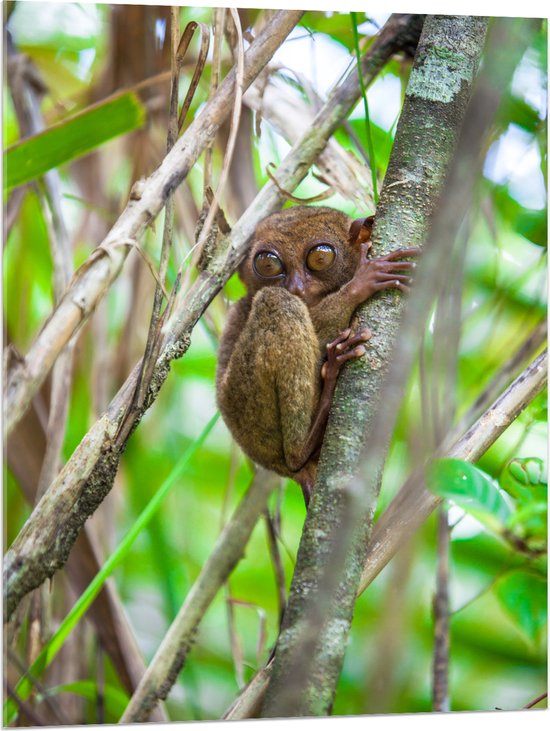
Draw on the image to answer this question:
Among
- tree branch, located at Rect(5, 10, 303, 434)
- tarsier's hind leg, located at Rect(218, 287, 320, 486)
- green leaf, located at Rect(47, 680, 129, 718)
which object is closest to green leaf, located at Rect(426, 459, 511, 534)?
tarsier's hind leg, located at Rect(218, 287, 320, 486)

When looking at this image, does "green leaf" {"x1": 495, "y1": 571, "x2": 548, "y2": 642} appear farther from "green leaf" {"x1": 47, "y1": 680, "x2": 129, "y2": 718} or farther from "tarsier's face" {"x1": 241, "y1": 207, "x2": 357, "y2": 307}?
"green leaf" {"x1": 47, "y1": 680, "x2": 129, "y2": 718}

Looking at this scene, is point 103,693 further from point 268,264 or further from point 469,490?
point 268,264

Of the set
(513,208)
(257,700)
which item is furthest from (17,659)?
(513,208)

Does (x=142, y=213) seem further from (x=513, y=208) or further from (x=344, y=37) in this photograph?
(x=513, y=208)

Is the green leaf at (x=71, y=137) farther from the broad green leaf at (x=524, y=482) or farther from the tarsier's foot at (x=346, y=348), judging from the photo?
the broad green leaf at (x=524, y=482)

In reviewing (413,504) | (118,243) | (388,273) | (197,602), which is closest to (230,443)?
(197,602)

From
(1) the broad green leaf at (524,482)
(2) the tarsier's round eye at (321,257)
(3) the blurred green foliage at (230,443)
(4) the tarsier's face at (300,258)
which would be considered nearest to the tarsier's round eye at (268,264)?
(4) the tarsier's face at (300,258)
